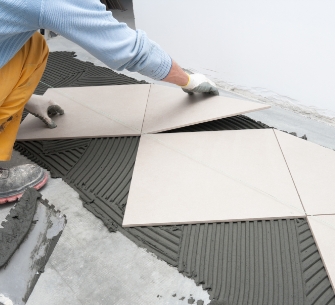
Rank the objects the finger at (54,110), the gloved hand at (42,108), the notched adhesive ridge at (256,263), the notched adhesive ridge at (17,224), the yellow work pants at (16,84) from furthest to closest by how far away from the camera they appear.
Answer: the finger at (54,110)
the gloved hand at (42,108)
the yellow work pants at (16,84)
the notched adhesive ridge at (17,224)
the notched adhesive ridge at (256,263)

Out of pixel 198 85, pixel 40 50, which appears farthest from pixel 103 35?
pixel 198 85

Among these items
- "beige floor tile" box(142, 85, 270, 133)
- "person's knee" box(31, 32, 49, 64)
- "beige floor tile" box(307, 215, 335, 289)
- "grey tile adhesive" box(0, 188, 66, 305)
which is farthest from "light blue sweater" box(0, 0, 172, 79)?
"beige floor tile" box(307, 215, 335, 289)

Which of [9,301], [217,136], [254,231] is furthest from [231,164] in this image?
[9,301]

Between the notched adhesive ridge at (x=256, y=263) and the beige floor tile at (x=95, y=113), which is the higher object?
the notched adhesive ridge at (x=256, y=263)

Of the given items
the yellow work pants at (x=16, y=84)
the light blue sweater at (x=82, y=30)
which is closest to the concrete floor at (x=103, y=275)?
the yellow work pants at (x=16, y=84)

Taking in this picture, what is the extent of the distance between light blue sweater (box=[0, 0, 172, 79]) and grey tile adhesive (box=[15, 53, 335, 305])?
1.76ft

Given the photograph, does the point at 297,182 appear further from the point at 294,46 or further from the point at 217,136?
the point at 294,46

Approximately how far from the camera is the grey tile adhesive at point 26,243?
1.35 meters

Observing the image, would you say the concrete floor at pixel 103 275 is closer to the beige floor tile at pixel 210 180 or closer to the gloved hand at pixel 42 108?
the beige floor tile at pixel 210 180

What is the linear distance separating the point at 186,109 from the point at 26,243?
3.57 ft

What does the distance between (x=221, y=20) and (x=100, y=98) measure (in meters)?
0.91

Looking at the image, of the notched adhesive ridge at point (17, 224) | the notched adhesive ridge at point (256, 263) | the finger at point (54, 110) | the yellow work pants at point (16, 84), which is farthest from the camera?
the finger at point (54, 110)

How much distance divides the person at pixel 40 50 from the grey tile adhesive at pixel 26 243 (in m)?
0.13

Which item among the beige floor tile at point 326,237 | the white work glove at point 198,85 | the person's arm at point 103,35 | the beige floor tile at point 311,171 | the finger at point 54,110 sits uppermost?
the person's arm at point 103,35
